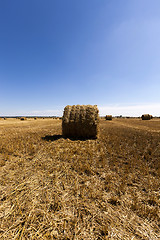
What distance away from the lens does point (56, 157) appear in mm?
4918

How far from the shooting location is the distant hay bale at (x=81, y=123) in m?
8.70

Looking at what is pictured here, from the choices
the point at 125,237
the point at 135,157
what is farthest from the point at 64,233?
the point at 135,157

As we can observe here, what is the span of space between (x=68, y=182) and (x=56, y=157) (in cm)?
176

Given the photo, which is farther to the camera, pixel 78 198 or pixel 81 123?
pixel 81 123

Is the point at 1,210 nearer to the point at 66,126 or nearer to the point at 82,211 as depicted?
the point at 82,211

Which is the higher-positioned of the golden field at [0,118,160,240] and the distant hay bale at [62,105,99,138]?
the distant hay bale at [62,105,99,138]

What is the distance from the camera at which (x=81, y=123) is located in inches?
344

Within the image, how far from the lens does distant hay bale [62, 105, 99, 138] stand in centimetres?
870

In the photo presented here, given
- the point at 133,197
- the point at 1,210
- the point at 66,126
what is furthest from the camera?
the point at 66,126

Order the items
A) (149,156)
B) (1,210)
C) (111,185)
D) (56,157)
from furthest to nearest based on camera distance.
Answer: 1. (149,156)
2. (56,157)
3. (111,185)
4. (1,210)

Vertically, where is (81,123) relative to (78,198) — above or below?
above

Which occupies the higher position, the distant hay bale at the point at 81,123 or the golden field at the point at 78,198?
the distant hay bale at the point at 81,123

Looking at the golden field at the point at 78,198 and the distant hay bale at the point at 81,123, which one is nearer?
the golden field at the point at 78,198

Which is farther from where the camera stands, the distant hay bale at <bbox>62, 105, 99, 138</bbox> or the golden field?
the distant hay bale at <bbox>62, 105, 99, 138</bbox>
